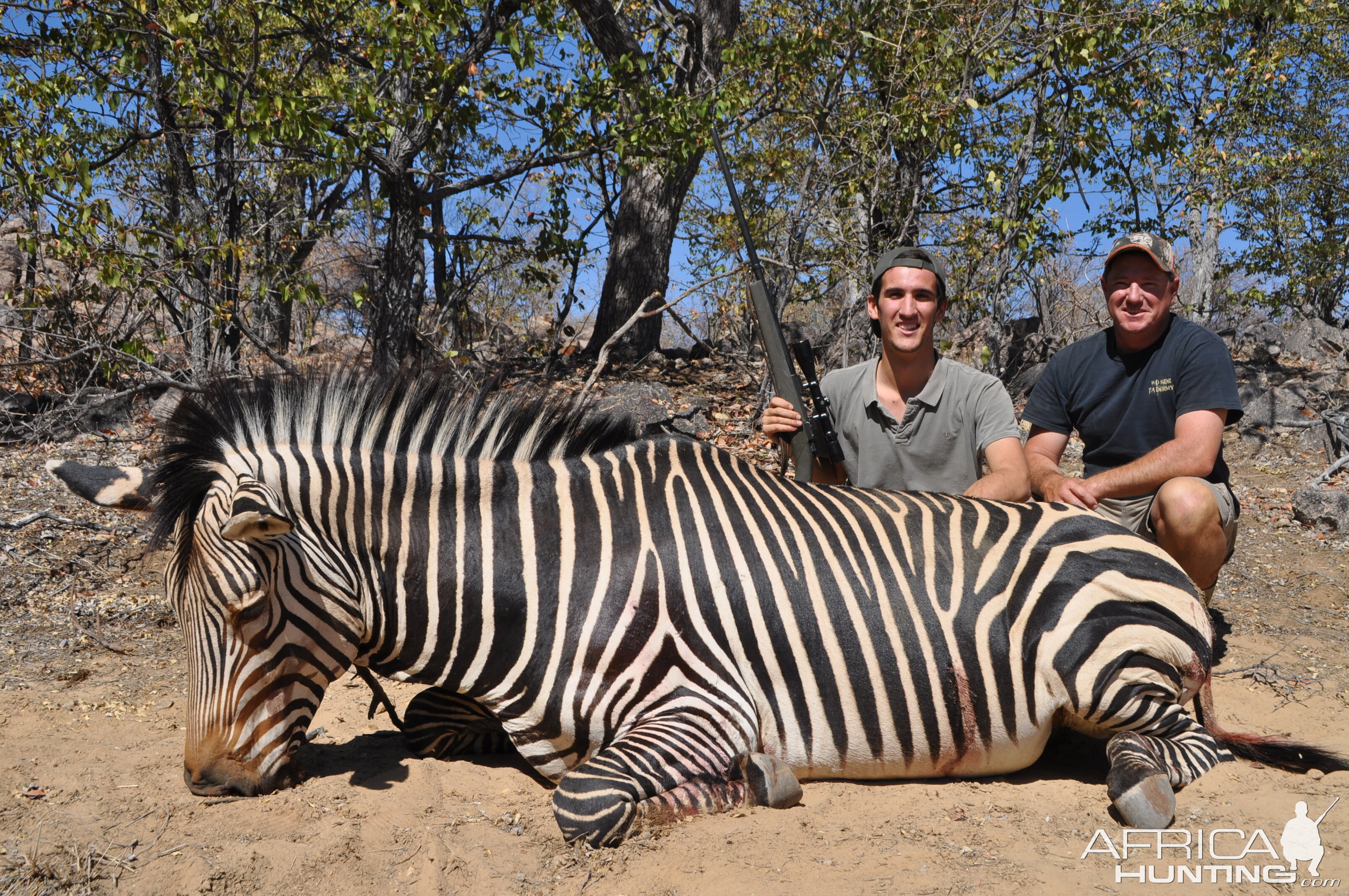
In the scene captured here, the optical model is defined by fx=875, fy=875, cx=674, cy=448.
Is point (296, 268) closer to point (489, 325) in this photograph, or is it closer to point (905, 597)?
point (489, 325)

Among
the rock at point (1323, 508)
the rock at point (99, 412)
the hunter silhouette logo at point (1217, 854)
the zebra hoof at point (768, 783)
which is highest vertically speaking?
the rock at point (99, 412)

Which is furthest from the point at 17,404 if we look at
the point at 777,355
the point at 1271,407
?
the point at 1271,407

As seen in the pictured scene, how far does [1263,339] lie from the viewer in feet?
54.4

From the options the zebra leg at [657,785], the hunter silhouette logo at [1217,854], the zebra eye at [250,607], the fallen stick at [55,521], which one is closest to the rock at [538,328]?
the fallen stick at [55,521]

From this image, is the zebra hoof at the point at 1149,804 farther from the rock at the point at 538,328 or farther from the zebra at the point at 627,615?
the rock at the point at 538,328

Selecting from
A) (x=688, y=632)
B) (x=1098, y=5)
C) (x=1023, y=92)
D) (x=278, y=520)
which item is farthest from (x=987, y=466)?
(x=1023, y=92)

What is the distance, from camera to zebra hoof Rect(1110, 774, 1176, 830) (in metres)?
2.84

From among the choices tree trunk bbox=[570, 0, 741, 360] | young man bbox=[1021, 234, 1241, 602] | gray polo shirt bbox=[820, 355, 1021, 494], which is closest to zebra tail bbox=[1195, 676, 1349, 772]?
young man bbox=[1021, 234, 1241, 602]

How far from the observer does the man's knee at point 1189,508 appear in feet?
13.3

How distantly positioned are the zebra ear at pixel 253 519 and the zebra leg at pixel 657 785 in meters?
1.24

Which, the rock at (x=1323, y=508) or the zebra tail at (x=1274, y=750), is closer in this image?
the zebra tail at (x=1274, y=750)

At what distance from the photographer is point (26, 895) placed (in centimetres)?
240

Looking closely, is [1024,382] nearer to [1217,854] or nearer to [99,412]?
[1217,854]

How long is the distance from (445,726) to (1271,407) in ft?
33.3
